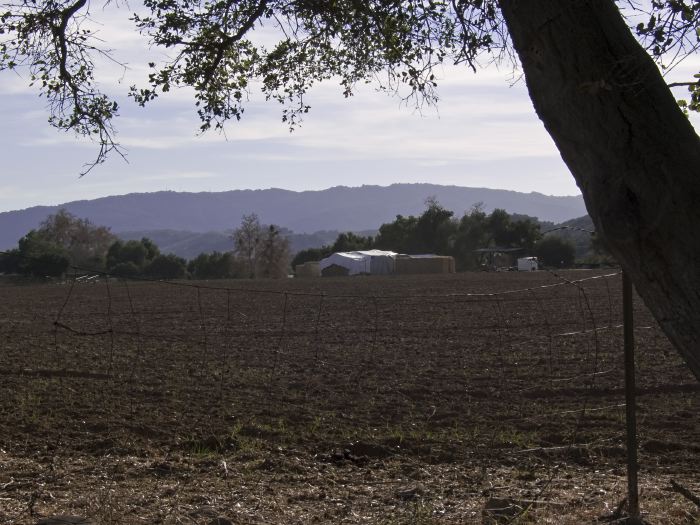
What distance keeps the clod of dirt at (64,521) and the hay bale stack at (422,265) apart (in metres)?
74.7

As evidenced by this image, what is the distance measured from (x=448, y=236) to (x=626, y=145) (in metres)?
98.2

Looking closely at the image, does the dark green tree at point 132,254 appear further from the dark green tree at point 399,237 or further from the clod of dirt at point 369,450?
the clod of dirt at point 369,450

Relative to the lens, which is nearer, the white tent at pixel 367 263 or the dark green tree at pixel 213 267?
the dark green tree at pixel 213 267

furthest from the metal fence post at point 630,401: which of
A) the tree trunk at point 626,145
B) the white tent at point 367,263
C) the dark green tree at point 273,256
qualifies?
the dark green tree at point 273,256

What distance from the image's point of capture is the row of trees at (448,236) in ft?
310

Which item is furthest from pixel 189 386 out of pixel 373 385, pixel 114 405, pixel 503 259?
pixel 503 259

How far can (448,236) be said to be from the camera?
10144cm

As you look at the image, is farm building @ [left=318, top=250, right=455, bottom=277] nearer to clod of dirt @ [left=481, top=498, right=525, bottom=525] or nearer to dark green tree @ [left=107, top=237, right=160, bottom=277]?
dark green tree @ [left=107, top=237, right=160, bottom=277]

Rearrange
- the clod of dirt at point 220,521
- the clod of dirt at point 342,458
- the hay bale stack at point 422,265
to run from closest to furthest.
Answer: the clod of dirt at point 220,521 → the clod of dirt at point 342,458 → the hay bale stack at point 422,265

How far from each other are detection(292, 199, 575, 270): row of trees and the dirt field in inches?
2931

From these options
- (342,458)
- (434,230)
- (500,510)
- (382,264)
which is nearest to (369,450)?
(342,458)

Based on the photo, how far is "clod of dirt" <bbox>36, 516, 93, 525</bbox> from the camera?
207 inches

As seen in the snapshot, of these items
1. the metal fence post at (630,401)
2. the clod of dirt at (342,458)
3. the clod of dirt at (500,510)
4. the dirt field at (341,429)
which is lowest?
the clod of dirt at (342,458)

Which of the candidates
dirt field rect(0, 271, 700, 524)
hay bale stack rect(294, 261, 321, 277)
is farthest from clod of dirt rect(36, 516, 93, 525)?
hay bale stack rect(294, 261, 321, 277)
